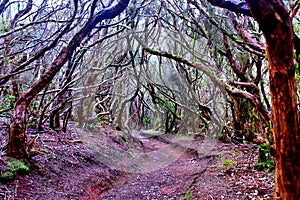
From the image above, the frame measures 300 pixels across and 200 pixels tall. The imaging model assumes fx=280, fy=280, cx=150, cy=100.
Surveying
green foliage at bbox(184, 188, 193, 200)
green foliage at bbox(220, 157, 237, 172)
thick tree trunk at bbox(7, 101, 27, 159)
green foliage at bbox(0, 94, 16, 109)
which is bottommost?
green foliage at bbox(184, 188, 193, 200)

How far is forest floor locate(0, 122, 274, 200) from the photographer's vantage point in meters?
3.61

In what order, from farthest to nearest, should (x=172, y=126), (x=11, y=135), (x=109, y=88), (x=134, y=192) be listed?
(x=172, y=126) → (x=109, y=88) → (x=134, y=192) → (x=11, y=135)

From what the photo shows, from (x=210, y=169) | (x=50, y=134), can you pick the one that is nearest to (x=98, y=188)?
(x=210, y=169)

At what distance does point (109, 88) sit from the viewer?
10.9 meters

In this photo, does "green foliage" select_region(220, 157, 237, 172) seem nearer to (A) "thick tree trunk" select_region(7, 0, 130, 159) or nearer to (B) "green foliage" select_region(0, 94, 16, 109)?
(A) "thick tree trunk" select_region(7, 0, 130, 159)

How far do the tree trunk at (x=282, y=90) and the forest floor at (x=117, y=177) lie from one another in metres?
1.38

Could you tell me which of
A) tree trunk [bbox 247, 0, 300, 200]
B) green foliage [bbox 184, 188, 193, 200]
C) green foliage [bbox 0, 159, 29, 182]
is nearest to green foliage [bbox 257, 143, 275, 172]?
green foliage [bbox 184, 188, 193, 200]

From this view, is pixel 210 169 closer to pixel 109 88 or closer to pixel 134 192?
pixel 134 192

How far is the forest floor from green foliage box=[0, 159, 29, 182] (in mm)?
60

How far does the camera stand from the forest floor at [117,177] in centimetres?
361

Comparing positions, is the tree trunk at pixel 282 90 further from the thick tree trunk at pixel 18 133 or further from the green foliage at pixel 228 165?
the thick tree trunk at pixel 18 133

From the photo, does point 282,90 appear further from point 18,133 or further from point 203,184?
point 18,133

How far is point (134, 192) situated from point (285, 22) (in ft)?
12.3

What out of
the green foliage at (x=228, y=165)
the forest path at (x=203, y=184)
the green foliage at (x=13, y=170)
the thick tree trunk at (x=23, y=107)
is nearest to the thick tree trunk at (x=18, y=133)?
the thick tree trunk at (x=23, y=107)
